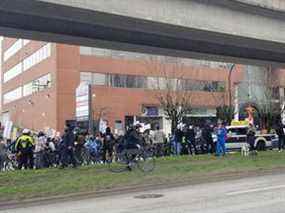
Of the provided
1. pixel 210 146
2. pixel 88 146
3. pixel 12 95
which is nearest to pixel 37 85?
pixel 12 95

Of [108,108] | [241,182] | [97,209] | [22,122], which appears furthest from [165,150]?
[22,122]

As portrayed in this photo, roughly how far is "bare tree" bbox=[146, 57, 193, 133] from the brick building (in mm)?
163

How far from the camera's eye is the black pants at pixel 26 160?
22.7 meters

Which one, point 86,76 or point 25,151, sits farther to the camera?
point 86,76

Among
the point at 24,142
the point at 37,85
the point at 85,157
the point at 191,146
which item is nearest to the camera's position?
the point at 24,142

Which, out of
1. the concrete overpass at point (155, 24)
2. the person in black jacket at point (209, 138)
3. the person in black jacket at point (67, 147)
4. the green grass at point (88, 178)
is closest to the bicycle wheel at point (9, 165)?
the person in black jacket at point (67, 147)

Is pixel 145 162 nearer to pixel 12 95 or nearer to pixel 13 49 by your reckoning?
pixel 12 95

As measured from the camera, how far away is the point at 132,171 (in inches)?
754

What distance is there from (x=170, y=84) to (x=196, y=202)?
4617 cm

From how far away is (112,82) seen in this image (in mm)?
68000

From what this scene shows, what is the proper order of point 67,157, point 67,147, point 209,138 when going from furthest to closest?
1. point 209,138
2. point 67,157
3. point 67,147

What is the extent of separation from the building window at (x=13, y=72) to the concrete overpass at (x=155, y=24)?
66578 mm

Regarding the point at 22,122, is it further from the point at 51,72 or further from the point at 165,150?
Result: the point at 165,150

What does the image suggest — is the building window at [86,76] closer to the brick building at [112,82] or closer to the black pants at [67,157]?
the brick building at [112,82]
